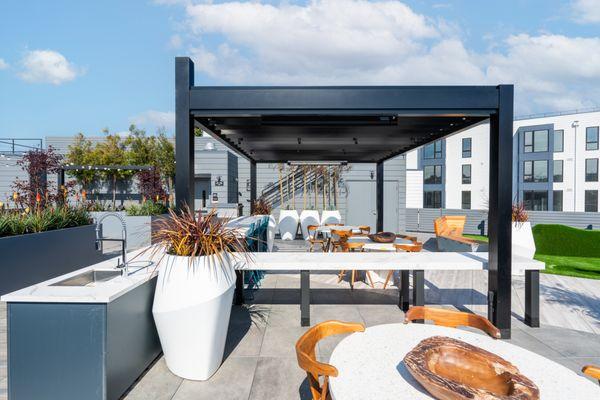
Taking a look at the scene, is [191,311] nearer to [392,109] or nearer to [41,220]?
[392,109]

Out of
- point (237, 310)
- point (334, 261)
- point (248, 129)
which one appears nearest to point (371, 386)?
point (334, 261)

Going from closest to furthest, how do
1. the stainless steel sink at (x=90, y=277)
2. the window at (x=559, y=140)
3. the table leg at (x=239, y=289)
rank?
the stainless steel sink at (x=90, y=277) < the table leg at (x=239, y=289) < the window at (x=559, y=140)

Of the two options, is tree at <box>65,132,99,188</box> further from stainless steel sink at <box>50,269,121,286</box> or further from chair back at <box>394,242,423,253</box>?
chair back at <box>394,242,423,253</box>

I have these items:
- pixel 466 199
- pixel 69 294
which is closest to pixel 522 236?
pixel 69 294

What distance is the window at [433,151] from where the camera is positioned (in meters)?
28.8

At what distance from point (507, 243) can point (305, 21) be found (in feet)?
38.5

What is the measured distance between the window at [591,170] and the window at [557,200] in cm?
189

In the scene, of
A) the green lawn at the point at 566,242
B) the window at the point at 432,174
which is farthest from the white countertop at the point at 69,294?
the window at the point at 432,174

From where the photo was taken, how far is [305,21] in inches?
500

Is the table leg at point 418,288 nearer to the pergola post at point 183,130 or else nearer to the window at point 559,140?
the pergola post at point 183,130

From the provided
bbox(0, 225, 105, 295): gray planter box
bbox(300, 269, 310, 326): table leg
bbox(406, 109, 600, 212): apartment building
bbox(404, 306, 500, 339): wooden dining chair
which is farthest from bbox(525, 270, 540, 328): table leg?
bbox(406, 109, 600, 212): apartment building

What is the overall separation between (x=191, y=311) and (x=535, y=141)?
30.8 meters

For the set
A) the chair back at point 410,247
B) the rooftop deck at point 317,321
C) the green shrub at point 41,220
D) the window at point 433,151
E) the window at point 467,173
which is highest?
the window at point 433,151

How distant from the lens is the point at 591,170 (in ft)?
80.4
